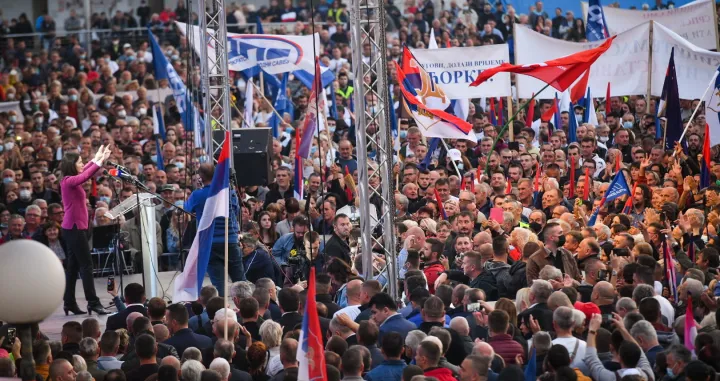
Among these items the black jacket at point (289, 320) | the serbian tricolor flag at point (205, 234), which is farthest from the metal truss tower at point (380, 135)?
the black jacket at point (289, 320)

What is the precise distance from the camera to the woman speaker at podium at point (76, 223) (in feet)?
44.9

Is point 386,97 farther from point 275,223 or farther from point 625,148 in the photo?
point 625,148

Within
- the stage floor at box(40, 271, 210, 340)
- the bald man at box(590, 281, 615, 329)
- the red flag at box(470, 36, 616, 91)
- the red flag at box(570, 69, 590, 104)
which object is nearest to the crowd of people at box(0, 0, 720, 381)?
the bald man at box(590, 281, 615, 329)

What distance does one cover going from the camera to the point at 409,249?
45.7 ft

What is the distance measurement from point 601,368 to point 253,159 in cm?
786

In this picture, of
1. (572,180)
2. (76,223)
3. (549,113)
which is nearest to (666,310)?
(76,223)

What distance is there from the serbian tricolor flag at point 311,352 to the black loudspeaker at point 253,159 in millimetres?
7477

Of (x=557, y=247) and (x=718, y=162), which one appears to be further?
(x=718, y=162)

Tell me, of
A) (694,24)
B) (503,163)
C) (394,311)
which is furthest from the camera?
(694,24)

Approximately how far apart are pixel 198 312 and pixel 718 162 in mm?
9210

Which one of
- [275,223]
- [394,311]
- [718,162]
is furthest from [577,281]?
[718,162]

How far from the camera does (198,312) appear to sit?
1284 cm

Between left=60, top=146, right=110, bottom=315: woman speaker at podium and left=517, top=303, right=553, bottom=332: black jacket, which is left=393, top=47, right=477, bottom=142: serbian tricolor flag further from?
left=517, top=303, right=553, bottom=332: black jacket

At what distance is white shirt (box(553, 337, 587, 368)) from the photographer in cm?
984
